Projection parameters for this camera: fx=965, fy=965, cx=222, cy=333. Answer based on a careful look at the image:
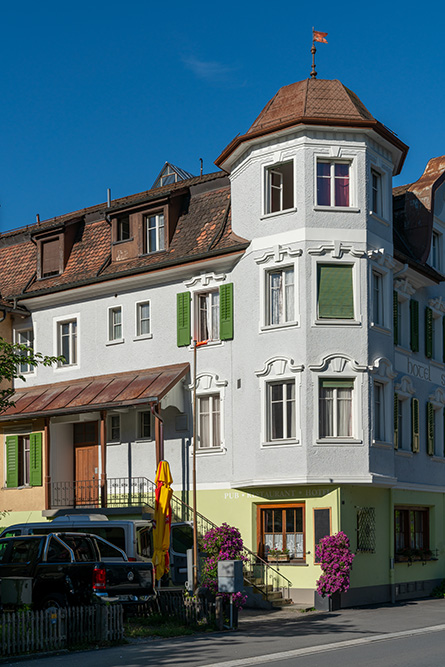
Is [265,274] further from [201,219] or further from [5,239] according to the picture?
[5,239]

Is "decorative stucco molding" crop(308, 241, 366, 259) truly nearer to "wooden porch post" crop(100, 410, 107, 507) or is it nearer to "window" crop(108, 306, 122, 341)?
"window" crop(108, 306, 122, 341)

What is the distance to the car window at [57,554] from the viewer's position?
1875 centimetres

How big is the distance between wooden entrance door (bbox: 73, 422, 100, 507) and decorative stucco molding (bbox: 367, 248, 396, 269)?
10.8 metres

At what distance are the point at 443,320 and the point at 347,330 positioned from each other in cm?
777

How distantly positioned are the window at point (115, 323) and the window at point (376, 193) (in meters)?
8.90

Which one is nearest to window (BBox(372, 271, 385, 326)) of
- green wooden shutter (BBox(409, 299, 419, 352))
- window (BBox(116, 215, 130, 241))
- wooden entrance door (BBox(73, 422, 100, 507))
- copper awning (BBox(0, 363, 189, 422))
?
green wooden shutter (BBox(409, 299, 419, 352))

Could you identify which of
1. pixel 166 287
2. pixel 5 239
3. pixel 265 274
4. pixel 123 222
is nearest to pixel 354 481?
pixel 265 274

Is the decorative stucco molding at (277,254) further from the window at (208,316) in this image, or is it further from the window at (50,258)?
the window at (50,258)

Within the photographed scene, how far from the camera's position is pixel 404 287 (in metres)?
30.3

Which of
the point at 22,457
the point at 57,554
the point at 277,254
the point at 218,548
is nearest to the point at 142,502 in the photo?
the point at 218,548

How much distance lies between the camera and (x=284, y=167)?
91.4 ft

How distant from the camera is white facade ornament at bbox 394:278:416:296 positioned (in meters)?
29.9

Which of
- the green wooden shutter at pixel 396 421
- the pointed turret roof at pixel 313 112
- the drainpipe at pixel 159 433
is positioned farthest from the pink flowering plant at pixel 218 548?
the pointed turret roof at pixel 313 112

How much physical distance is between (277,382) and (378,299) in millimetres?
4024
